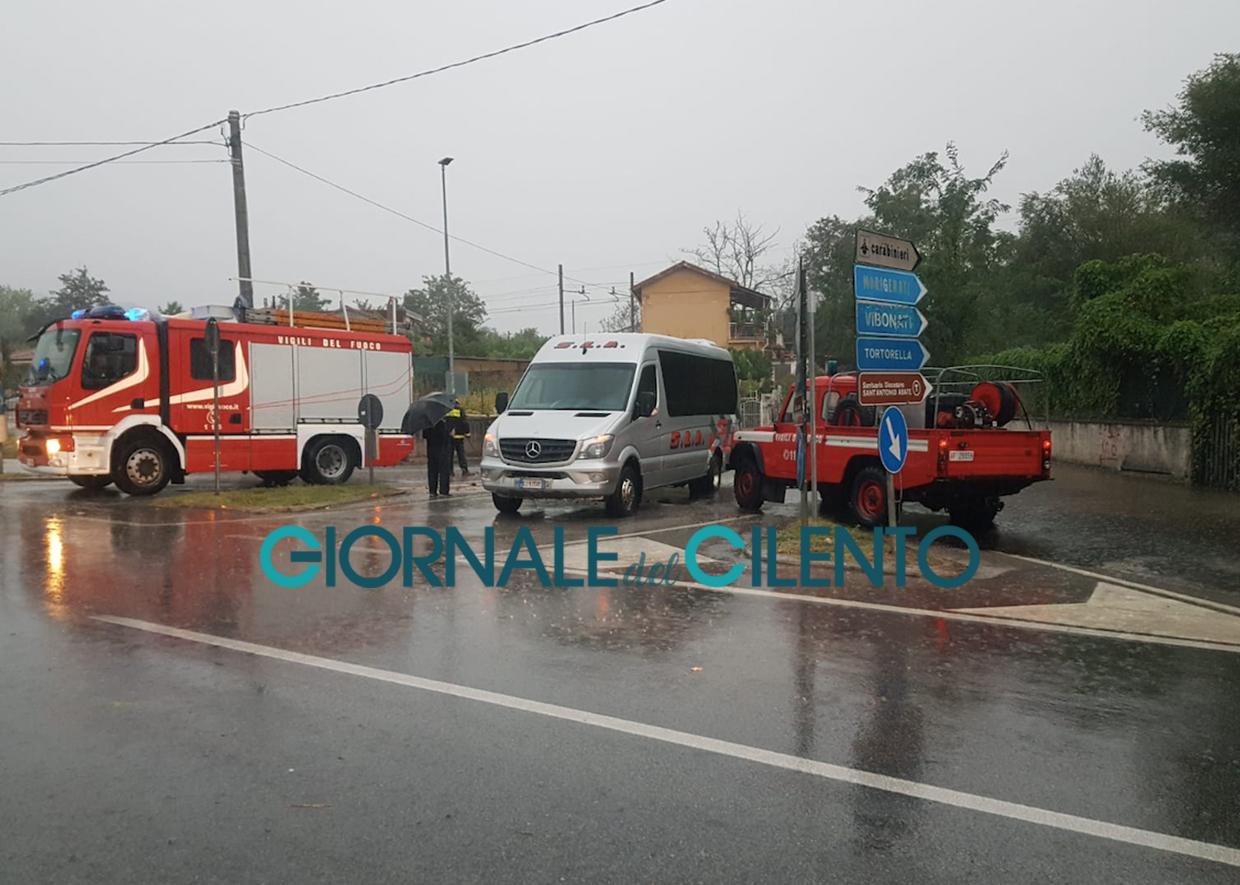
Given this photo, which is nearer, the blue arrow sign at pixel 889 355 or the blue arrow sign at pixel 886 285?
the blue arrow sign at pixel 886 285

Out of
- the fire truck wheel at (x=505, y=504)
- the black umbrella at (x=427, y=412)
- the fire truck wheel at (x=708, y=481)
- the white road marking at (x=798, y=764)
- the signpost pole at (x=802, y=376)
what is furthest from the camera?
the fire truck wheel at (x=708, y=481)

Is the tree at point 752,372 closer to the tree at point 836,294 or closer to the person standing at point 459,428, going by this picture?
the tree at point 836,294

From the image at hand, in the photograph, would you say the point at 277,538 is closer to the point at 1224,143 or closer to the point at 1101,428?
the point at 1101,428

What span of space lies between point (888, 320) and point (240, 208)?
16.1m

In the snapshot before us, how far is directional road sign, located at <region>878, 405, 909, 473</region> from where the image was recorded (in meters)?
10.0

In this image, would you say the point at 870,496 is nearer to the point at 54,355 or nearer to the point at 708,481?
the point at 708,481

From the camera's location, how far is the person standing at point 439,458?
54.4 ft

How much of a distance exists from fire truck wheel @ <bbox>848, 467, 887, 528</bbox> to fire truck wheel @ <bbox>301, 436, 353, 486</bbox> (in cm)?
991

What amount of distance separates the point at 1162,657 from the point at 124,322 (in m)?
14.9

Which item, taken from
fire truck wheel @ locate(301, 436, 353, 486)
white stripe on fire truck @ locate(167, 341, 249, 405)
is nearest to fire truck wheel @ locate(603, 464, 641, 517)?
fire truck wheel @ locate(301, 436, 353, 486)

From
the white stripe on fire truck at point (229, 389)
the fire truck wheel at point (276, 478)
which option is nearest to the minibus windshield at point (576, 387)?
the white stripe on fire truck at point (229, 389)

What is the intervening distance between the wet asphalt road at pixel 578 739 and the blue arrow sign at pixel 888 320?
284cm

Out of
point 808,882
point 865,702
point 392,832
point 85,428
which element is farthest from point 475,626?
point 85,428

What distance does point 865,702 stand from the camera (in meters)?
5.54
